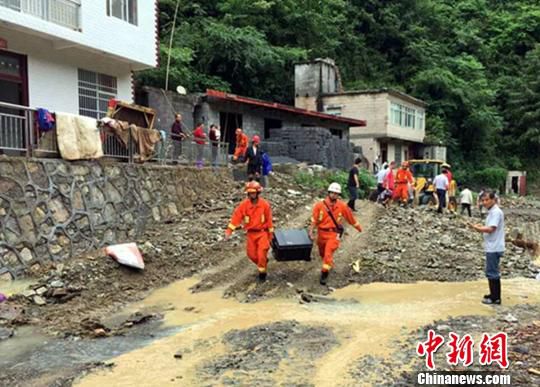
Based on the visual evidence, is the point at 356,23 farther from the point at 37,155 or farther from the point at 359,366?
the point at 359,366

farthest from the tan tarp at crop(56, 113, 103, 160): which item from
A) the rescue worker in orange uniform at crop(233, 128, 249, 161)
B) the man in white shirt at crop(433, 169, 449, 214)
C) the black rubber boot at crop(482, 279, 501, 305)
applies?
the man in white shirt at crop(433, 169, 449, 214)

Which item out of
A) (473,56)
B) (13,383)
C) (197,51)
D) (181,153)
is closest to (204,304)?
(13,383)

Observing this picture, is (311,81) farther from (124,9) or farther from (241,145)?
(124,9)

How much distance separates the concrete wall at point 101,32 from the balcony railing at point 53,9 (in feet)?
0.46

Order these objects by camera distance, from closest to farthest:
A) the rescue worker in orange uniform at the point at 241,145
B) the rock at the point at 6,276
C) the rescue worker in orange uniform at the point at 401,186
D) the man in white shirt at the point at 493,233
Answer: the man in white shirt at the point at 493,233 < the rock at the point at 6,276 < the rescue worker in orange uniform at the point at 241,145 < the rescue worker in orange uniform at the point at 401,186

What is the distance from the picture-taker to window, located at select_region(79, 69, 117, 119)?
1555cm

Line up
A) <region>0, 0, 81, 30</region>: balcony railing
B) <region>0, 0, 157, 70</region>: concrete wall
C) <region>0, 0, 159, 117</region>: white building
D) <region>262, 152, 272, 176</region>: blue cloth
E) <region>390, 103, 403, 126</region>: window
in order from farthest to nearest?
1. <region>390, 103, 403, 126</region>: window
2. <region>262, 152, 272, 176</region>: blue cloth
3. <region>0, 0, 159, 117</region>: white building
4. <region>0, 0, 157, 70</region>: concrete wall
5. <region>0, 0, 81, 30</region>: balcony railing

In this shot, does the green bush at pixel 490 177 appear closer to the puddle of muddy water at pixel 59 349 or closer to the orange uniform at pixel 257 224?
the orange uniform at pixel 257 224

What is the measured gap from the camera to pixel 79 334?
7.06m

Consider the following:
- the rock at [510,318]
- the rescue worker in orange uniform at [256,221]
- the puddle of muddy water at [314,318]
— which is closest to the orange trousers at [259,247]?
the rescue worker in orange uniform at [256,221]

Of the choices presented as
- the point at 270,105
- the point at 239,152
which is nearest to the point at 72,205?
the point at 239,152

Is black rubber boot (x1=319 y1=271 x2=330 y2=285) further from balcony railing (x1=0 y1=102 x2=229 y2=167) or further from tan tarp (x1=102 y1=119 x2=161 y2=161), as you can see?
tan tarp (x1=102 y1=119 x2=161 y2=161)

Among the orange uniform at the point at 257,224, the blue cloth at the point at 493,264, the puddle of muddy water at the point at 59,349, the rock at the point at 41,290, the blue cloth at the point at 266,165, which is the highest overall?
the blue cloth at the point at 266,165

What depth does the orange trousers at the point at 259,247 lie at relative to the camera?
9312 millimetres
